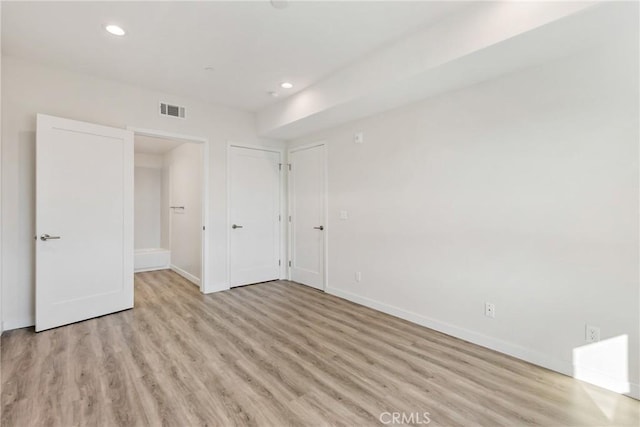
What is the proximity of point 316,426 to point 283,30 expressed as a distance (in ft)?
9.46

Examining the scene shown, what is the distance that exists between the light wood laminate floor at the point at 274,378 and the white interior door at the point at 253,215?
1.43 m

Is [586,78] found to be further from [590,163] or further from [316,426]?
[316,426]

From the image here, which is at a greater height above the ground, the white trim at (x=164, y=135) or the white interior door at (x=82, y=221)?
the white trim at (x=164, y=135)

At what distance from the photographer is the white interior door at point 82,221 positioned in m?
2.97

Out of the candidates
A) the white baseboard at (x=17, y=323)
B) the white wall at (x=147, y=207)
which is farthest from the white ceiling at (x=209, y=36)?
the white wall at (x=147, y=207)

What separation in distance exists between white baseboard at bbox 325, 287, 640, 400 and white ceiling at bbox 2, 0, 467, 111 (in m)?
2.71

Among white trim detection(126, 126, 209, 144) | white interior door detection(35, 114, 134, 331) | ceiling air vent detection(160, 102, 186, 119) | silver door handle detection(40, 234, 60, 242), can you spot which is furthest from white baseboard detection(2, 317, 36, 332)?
ceiling air vent detection(160, 102, 186, 119)

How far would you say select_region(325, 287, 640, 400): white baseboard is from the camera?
2.03m

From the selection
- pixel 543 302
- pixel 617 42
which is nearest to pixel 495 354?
pixel 543 302

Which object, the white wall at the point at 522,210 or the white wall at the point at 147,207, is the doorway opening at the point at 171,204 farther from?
the white wall at the point at 522,210

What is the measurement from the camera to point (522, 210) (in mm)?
2447

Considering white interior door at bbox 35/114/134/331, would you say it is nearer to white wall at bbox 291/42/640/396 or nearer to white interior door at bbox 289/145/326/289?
white interior door at bbox 289/145/326/289

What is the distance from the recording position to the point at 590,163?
6.97ft

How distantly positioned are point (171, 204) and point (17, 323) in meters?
3.26
